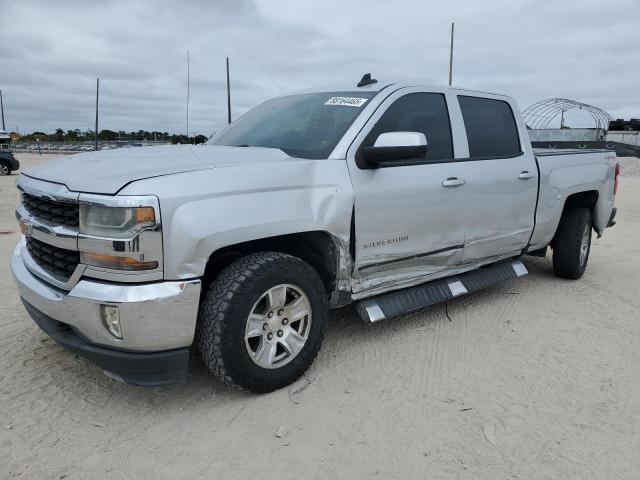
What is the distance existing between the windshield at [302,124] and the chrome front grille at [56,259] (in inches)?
55.9

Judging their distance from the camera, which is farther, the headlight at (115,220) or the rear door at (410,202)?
the rear door at (410,202)

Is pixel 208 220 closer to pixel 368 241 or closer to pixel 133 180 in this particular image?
pixel 133 180

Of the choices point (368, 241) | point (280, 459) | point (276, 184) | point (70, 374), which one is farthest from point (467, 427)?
point (70, 374)

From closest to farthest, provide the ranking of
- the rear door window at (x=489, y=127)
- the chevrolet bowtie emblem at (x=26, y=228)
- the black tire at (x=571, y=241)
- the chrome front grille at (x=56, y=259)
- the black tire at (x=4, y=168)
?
the chrome front grille at (x=56, y=259) → the chevrolet bowtie emblem at (x=26, y=228) → the rear door window at (x=489, y=127) → the black tire at (x=571, y=241) → the black tire at (x=4, y=168)

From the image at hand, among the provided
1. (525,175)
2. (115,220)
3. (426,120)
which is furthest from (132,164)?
(525,175)

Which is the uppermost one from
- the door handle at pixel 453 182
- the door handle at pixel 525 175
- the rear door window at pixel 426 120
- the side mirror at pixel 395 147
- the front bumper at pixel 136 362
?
the rear door window at pixel 426 120

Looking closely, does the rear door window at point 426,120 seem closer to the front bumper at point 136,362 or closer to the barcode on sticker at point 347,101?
the barcode on sticker at point 347,101

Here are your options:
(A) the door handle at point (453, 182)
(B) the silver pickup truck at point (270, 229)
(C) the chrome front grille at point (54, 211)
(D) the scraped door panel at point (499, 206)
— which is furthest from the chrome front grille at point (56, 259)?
(D) the scraped door panel at point (499, 206)

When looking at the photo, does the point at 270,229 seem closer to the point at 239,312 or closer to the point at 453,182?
the point at 239,312

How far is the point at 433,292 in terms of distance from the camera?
409 centimetres

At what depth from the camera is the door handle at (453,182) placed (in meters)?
3.86

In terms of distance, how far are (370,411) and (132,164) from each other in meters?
1.83

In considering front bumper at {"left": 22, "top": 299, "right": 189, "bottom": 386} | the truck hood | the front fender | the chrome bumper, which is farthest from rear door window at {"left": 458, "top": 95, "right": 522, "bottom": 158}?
front bumper at {"left": 22, "top": 299, "right": 189, "bottom": 386}

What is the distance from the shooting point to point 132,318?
2537 mm
